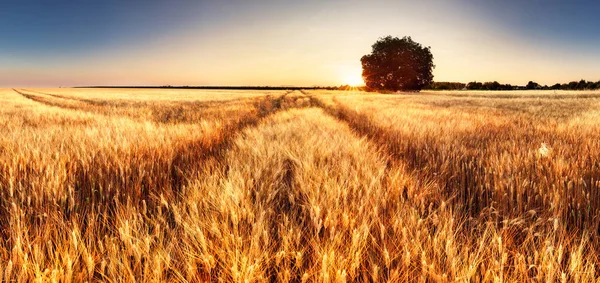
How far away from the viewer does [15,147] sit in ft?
8.39

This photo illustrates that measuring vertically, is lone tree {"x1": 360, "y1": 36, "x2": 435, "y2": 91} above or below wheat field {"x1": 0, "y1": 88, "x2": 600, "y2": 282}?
above

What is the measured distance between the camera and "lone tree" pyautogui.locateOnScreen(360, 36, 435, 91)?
176 ft

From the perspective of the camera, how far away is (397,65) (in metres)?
54.0

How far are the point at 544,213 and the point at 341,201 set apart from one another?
3.18 feet

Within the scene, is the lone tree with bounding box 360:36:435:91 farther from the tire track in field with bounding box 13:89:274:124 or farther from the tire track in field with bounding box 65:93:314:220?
the tire track in field with bounding box 65:93:314:220

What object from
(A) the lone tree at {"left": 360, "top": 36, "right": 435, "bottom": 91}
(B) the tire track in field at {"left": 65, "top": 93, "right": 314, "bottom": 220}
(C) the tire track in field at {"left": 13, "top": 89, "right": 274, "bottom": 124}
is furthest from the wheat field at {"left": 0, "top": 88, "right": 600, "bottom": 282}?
(A) the lone tree at {"left": 360, "top": 36, "right": 435, "bottom": 91}

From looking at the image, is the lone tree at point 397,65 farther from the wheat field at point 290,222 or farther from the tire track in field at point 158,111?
the wheat field at point 290,222

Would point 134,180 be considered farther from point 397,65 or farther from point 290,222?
point 397,65

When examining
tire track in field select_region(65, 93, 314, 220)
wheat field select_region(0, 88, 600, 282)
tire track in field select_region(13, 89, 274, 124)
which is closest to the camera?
wheat field select_region(0, 88, 600, 282)

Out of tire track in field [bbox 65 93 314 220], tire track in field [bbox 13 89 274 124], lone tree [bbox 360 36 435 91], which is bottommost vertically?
tire track in field [bbox 65 93 314 220]

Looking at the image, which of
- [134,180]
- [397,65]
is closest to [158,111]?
[134,180]

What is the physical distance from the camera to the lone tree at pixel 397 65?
5378cm

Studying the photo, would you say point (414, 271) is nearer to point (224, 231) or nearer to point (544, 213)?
point (224, 231)

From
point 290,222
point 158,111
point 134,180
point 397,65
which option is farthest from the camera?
point 397,65
